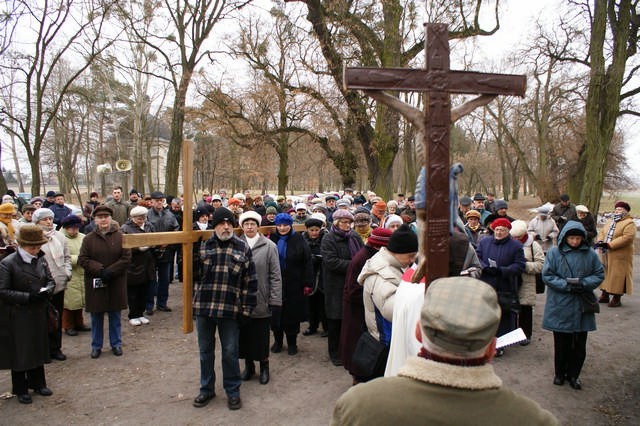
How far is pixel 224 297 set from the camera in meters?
4.29

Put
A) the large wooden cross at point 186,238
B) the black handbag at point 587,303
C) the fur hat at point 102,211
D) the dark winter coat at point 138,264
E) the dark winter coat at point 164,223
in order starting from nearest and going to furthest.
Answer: the large wooden cross at point 186,238
the black handbag at point 587,303
the fur hat at point 102,211
the dark winter coat at point 138,264
the dark winter coat at point 164,223

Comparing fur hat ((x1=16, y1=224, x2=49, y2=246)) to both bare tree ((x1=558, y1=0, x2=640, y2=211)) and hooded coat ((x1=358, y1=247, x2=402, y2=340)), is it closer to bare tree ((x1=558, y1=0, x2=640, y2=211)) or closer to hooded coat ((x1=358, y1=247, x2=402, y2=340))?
hooded coat ((x1=358, y1=247, x2=402, y2=340))

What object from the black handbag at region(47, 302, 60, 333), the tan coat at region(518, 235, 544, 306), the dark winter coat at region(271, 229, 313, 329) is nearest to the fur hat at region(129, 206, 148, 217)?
the black handbag at region(47, 302, 60, 333)

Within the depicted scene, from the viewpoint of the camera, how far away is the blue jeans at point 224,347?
439 centimetres

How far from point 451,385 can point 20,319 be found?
4634mm

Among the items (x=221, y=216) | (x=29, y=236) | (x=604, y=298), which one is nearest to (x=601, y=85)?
(x=604, y=298)

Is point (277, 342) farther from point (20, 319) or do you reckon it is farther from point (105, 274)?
point (20, 319)

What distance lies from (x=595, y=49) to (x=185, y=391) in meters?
13.2

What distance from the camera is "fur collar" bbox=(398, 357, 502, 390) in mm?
1349

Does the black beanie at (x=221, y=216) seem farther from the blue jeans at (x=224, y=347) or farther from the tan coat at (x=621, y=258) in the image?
the tan coat at (x=621, y=258)

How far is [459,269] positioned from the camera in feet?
11.8

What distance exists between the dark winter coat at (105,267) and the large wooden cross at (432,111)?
177 inches

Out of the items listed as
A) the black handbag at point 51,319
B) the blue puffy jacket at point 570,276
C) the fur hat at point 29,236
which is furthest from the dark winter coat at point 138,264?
the blue puffy jacket at point 570,276

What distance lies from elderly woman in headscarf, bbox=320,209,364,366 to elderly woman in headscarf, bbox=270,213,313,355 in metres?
0.38
